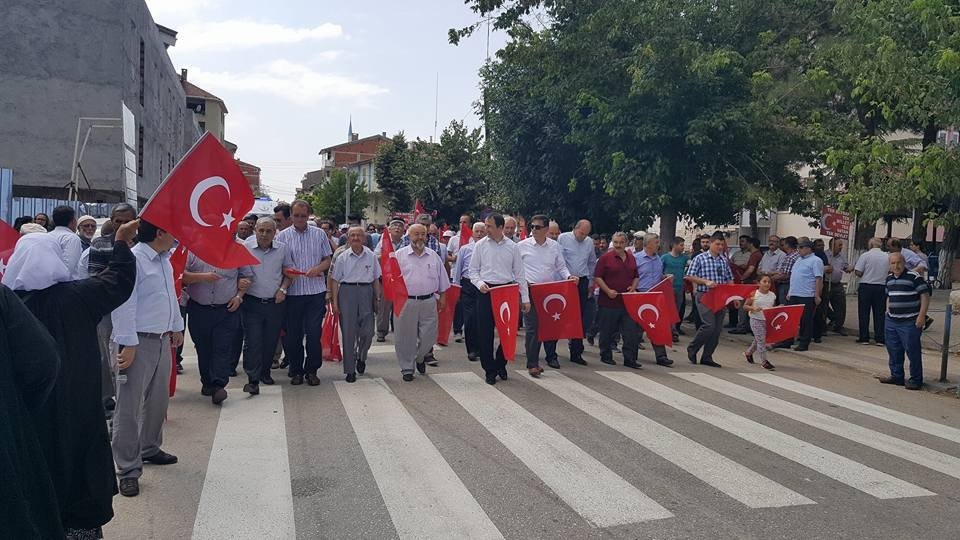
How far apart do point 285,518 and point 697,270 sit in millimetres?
8218

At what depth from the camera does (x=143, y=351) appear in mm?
5105

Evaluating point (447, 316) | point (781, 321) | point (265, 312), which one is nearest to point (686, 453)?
point (265, 312)

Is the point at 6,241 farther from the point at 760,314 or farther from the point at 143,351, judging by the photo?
the point at 760,314

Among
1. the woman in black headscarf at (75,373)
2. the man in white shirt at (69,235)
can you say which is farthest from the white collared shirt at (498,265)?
the woman in black headscarf at (75,373)

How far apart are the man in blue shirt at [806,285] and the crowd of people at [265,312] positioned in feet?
0.09

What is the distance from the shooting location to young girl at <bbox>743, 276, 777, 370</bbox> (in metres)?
10.9

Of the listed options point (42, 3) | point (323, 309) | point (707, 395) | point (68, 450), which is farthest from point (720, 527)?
point (42, 3)

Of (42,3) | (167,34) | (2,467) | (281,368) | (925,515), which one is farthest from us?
(167,34)

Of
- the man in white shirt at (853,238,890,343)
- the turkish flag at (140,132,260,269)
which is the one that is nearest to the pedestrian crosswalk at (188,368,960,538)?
the turkish flag at (140,132,260,269)

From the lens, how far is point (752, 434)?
6805mm

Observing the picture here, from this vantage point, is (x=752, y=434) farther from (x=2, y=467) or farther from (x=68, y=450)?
(x=2, y=467)

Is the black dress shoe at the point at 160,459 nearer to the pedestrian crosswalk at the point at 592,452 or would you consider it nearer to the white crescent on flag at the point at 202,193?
the pedestrian crosswalk at the point at 592,452

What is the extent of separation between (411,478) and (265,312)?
3486 mm

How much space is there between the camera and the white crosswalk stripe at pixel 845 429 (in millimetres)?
6184
